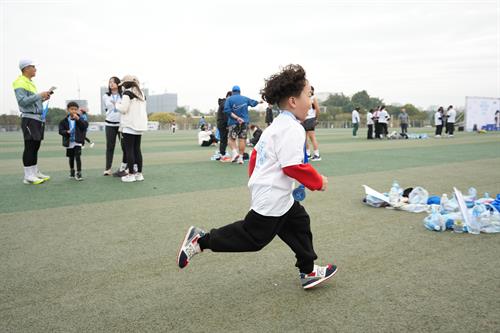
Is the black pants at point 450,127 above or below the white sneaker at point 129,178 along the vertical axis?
above

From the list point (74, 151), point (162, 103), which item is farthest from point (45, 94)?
point (162, 103)

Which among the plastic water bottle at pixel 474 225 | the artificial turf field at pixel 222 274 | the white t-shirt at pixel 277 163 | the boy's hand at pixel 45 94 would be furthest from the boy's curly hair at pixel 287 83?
the boy's hand at pixel 45 94

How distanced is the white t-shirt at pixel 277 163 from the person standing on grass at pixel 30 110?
18.7ft

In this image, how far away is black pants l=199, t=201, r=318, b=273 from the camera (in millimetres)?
2695

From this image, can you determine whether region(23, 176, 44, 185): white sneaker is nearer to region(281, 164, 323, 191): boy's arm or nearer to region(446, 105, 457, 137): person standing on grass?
region(281, 164, 323, 191): boy's arm

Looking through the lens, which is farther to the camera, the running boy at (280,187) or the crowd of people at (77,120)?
the crowd of people at (77,120)

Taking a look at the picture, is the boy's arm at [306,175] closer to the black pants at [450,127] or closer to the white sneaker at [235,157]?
the white sneaker at [235,157]

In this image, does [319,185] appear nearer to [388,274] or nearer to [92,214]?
[388,274]

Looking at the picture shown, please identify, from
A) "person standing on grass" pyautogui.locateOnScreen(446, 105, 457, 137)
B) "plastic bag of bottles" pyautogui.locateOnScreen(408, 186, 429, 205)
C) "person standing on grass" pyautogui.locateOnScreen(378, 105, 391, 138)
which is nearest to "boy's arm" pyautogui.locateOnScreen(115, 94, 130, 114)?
"plastic bag of bottles" pyautogui.locateOnScreen(408, 186, 429, 205)

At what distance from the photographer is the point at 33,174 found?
7.26 meters

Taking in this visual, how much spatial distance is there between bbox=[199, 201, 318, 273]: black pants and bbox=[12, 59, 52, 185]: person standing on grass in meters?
5.54

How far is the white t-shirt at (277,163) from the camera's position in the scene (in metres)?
2.56

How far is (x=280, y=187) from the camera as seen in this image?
8.76ft

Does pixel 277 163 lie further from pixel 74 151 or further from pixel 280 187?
pixel 74 151
